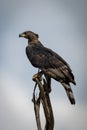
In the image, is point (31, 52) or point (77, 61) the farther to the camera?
point (77, 61)

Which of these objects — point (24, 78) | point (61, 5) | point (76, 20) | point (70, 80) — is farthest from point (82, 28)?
point (70, 80)

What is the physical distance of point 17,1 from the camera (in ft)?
6.90

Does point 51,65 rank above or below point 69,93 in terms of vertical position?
above

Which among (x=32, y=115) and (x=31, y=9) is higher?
(x=31, y=9)

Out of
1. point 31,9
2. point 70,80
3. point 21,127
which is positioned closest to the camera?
point 70,80

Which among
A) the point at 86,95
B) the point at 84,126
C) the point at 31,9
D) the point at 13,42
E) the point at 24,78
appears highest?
the point at 31,9

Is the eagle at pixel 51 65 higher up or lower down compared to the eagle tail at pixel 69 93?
higher up

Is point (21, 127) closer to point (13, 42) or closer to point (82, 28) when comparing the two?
point (13, 42)

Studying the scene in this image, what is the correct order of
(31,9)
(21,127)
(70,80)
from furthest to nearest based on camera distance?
(31,9), (21,127), (70,80)

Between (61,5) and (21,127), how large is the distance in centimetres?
76

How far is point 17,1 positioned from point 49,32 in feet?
0.91

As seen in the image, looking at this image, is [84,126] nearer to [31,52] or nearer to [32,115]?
[32,115]

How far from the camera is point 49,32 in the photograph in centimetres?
205

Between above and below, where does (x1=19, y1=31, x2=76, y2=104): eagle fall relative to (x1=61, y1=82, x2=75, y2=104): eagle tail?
above
